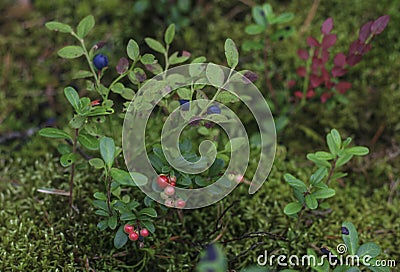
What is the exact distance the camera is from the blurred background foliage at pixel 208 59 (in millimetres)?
1580

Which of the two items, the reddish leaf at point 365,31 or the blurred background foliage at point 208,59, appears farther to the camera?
the reddish leaf at point 365,31

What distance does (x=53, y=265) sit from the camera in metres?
1.50

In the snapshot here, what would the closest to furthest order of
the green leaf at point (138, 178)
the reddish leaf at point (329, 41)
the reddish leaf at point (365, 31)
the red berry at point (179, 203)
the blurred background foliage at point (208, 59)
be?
the green leaf at point (138, 178)
the red berry at point (179, 203)
the blurred background foliage at point (208, 59)
the reddish leaf at point (365, 31)
the reddish leaf at point (329, 41)

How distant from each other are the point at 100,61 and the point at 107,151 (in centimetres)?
40

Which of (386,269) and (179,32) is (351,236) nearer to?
(386,269)

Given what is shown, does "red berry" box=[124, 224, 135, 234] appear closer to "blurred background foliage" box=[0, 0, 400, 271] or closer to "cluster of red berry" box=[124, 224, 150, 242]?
"cluster of red berry" box=[124, 224, 150, 242]

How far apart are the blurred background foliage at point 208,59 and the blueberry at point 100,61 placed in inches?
16.9

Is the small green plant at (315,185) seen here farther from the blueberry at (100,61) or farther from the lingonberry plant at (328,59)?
the blueberry at (100,61)

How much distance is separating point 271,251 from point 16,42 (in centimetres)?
168

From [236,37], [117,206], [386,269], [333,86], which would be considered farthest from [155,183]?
[236,37]

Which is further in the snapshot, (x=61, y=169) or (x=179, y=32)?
(x=179, y=32)

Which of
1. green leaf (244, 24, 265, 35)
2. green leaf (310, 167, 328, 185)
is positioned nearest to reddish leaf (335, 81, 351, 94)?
green leaf (244, 24, 265, 35)

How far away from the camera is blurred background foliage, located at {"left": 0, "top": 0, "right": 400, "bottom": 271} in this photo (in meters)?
1.58

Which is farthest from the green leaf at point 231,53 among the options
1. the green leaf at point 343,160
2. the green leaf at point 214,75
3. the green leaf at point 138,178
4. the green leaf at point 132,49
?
the green leaf at point 343,160
